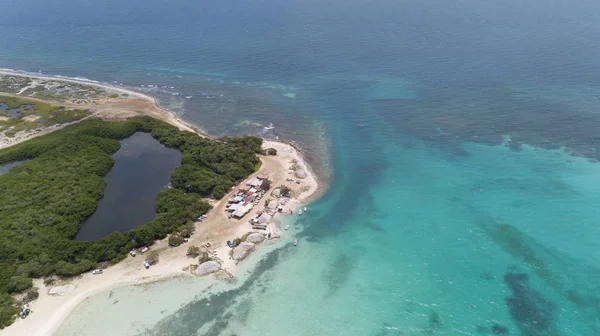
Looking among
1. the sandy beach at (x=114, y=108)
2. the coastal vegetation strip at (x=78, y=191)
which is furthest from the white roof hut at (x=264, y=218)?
Answer: the sandy beach at (x=114, y=108)

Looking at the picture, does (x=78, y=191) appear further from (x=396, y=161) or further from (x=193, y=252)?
(x=396, y=161)

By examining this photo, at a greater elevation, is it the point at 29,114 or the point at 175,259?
the point at 29,114

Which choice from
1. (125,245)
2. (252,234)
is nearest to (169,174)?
(125,245)

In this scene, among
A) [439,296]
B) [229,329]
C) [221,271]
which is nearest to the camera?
[229,329]

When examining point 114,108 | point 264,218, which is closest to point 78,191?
point 264,218

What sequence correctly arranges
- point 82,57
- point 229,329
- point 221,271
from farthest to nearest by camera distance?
point 82,57, point 221,271, point 229,329

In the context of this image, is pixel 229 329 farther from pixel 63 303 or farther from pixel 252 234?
pixel 63 303

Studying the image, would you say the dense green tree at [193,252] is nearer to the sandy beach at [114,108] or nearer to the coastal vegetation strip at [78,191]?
the coastal vegetation strip at [78,191]
